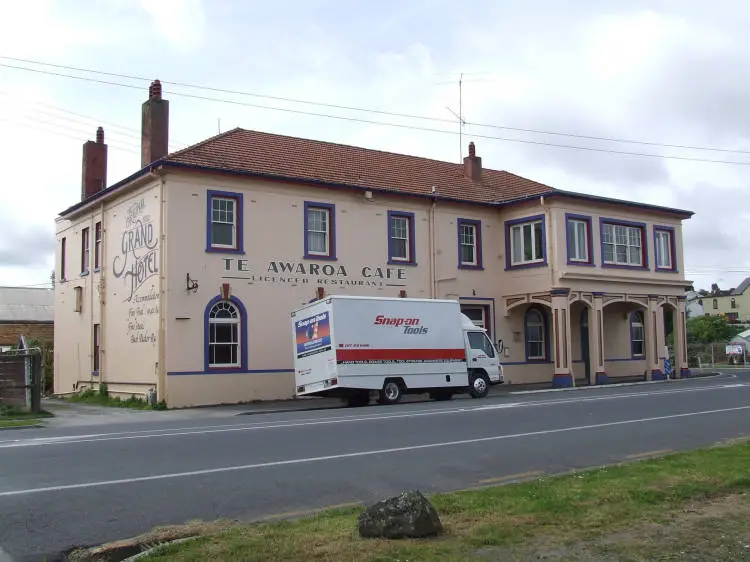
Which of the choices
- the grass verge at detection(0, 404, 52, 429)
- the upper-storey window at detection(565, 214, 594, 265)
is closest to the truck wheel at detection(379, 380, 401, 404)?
the grass verge at detection(0, 404, 52, 429)

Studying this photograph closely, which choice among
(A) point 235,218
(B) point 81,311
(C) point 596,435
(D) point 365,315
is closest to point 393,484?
(C) point 596,435

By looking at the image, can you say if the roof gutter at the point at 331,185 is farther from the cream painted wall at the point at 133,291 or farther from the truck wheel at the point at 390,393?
the truck wheel at the point at 390,393

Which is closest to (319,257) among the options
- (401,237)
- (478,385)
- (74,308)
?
(401,237)

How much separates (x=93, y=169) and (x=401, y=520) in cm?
2868

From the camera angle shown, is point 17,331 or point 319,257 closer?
point 319,257

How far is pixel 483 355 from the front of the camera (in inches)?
974

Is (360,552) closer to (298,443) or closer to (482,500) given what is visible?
(482,500)

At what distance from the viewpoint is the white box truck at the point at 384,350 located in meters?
21.6

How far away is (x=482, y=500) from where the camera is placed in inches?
304

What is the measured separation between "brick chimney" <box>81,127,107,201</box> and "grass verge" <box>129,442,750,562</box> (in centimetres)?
2693

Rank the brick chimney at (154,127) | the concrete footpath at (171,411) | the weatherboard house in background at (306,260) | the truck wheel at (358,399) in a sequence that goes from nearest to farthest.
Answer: the concrete footpath at (171,411) < the truck wheel at (358,399) < the weatherboard house in background at (306,260) < the brick chimney at (154,127)

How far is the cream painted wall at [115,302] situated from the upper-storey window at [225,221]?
1655 millimetres

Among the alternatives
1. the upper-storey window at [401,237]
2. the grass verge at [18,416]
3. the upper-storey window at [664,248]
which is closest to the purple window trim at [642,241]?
the upper-storey window at [664,248]

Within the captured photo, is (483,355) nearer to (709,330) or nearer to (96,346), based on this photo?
(96,346)
